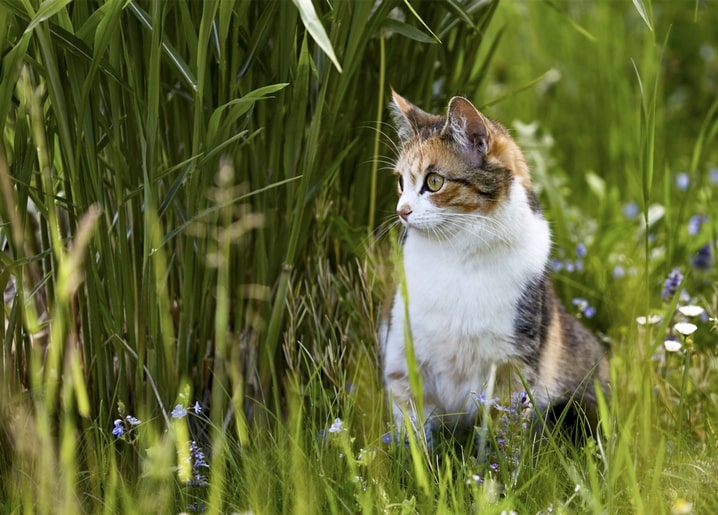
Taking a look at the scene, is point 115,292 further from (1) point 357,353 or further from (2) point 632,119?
(2) point 632,119

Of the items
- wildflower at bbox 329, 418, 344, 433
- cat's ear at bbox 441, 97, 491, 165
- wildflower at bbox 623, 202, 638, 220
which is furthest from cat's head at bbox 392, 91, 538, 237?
wildflower at bbox 623, 202, 638, 220

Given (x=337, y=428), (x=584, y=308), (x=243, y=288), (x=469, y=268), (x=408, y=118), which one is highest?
(x=408, y=118)

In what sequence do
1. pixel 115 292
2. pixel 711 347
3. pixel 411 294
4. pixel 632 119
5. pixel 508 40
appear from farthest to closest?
1. pixel 508 40
2. pixel 632 119
3. pixel 711 347
4. pixel 411 294
5. pixel 115 292

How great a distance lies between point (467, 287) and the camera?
7.66 feet

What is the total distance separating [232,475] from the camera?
216cm

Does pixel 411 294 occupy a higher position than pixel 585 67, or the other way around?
pixel 585 67

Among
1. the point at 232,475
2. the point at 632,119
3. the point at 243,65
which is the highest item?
the point at 243,65

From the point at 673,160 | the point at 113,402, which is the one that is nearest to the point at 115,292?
the point at 113,402

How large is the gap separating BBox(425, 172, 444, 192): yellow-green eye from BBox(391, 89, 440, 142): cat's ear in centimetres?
14

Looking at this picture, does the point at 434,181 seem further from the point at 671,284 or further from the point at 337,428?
the point at 671,284


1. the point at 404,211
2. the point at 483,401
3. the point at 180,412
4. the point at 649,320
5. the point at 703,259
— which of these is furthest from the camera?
the point at 703,259

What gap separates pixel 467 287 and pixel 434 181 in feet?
0.91

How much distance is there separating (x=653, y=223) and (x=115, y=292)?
213cm

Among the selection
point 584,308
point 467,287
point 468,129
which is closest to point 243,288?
point 467,287
